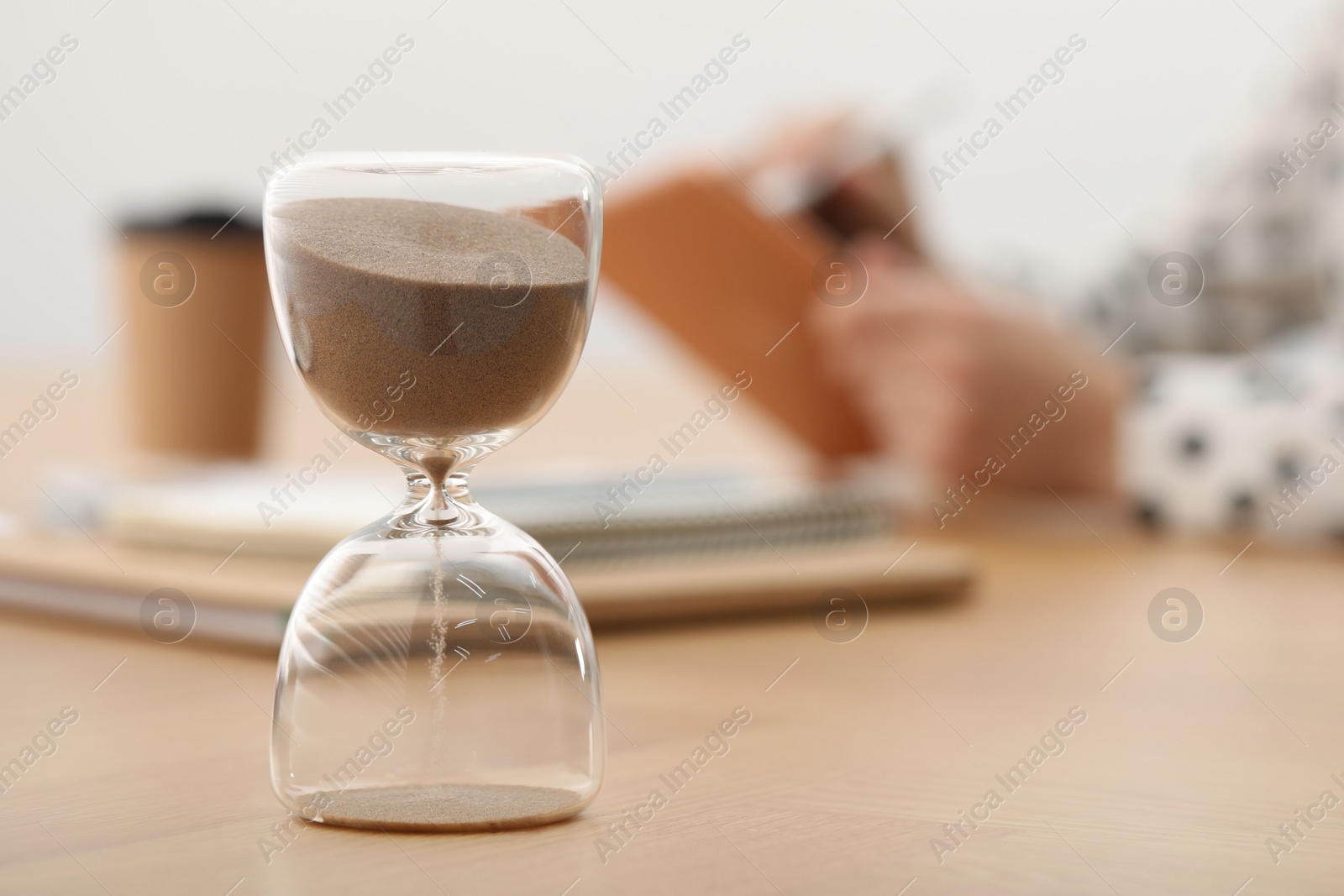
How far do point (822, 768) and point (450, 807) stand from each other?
0.16m

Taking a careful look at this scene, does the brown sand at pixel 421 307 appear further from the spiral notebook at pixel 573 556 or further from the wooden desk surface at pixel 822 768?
the spiral notebook at pixel 573 556

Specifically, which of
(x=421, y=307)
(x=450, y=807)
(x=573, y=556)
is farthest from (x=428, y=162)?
(x=573, y=556)

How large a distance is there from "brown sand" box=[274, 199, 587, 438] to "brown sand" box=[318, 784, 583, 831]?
0.43 feet

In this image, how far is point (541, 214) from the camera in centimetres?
53

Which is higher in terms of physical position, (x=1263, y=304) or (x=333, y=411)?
(x=1263, y=304)

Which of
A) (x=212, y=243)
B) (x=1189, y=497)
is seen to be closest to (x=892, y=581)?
(x=1189, y=497)

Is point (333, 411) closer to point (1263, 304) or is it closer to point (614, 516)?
point (614, 516)

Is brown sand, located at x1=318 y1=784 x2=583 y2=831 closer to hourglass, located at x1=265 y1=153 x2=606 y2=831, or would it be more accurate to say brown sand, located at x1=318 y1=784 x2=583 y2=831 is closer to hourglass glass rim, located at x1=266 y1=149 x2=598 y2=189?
hourglass, located at x1=265 y1=153 x2=606 y2=831

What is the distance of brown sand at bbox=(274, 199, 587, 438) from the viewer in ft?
1.65

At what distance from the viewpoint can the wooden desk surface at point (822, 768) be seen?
0.47 meters

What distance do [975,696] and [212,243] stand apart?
112cm

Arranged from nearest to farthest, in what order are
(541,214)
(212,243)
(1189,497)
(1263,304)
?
(541,214), (1189,497), (212,243), (1263,304)

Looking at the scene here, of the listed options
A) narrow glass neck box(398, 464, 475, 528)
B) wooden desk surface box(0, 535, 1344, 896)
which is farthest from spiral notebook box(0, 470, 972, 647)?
narrow glass neck box(398, 464, 475, 528)

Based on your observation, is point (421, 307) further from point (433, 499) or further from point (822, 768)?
point (822, 768)
